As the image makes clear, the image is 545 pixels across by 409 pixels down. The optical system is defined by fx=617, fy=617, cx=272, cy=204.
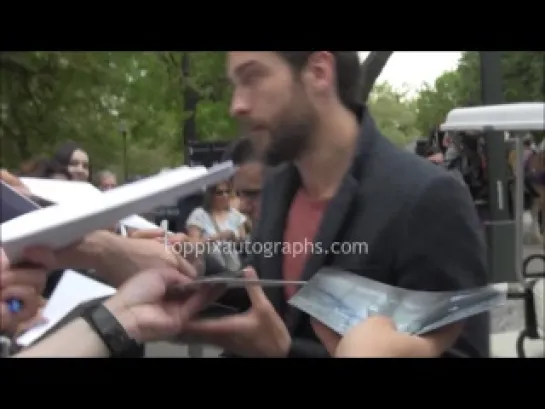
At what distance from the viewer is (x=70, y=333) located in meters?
1.20

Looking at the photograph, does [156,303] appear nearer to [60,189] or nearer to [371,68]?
[60,189]

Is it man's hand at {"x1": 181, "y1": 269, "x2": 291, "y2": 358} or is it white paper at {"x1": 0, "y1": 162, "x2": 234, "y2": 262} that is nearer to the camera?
white paper at {"x1": 0, "y1": 162, "x2": 234, "y2": 262}

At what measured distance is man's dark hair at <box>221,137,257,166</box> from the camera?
1188 mm

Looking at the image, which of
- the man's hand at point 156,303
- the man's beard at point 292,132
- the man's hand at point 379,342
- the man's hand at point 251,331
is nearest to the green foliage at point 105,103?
the man's beard at point 292,132

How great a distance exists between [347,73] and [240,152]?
262 mm

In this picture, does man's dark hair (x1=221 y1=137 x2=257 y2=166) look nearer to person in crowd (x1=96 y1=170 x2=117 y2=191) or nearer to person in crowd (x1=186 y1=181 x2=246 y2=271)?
person in crowd (x1=186 y1=181 x2=246 y2=271)

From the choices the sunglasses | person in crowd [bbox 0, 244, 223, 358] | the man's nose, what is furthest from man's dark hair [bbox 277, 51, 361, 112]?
person in crowd [bbox 0, 244, 223, 358]

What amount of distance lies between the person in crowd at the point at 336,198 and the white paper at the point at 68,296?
0.29m

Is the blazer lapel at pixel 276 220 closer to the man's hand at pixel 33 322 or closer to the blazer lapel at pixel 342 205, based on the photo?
the blazer lapel at pixel 342 205

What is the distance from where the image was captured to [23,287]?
1.15 meters

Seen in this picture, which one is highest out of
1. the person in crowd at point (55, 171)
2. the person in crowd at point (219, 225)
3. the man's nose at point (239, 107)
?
the man's nose at point (239, 107)

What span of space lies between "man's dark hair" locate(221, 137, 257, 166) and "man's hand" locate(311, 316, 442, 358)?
34cm

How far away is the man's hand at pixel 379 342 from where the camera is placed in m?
1.20
